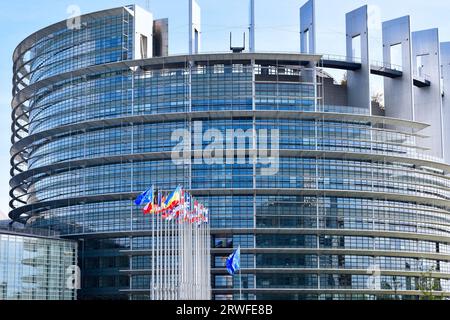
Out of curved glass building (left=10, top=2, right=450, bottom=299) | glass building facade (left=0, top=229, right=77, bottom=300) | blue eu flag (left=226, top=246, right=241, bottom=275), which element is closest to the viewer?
blue eu flag (left=226, top=246, right=241, bottom=275)

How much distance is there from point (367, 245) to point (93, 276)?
30.6 meters

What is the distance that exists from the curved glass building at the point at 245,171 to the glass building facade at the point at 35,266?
311 cm

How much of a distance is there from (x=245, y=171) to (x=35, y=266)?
24.5 m

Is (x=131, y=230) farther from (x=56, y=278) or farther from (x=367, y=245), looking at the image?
(x=367, y=245)

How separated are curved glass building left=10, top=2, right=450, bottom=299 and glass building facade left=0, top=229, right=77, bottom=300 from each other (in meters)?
3.11

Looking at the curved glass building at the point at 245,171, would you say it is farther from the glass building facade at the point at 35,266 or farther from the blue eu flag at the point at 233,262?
the blue eu flag at the point at 233,262

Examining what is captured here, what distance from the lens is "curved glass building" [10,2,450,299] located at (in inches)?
3258

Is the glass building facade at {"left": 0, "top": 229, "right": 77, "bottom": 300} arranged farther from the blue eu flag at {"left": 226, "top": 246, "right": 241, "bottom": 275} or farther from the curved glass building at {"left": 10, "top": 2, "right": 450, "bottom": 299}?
the blue eu flag at {"left": 226, "top": 246, "right": 241, "bottom": 275}

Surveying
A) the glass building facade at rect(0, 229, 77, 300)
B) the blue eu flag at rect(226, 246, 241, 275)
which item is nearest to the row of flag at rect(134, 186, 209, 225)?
the blue eu flag at rect(226, 246, 241, 275)

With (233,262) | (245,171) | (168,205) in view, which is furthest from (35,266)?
(168,205)

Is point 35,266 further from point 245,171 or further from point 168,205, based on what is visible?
point 168,205

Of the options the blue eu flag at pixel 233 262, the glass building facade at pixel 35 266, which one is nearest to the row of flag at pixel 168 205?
the blue eu flag at pixel 233 262
